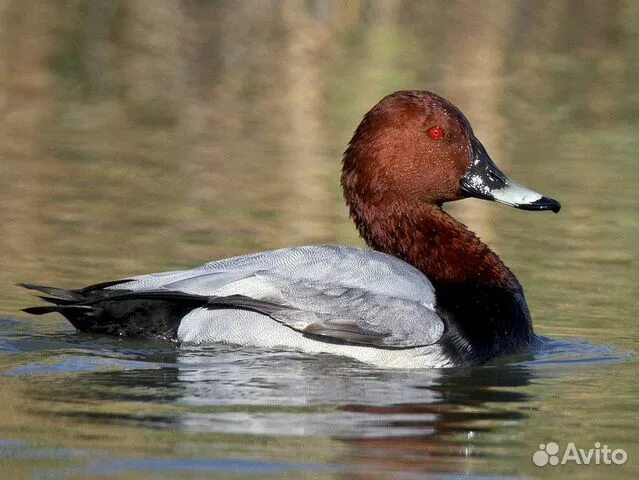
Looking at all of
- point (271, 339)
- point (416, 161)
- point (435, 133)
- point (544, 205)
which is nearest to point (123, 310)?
point (271, 339)

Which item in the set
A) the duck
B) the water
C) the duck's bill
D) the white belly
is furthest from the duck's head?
the white belly

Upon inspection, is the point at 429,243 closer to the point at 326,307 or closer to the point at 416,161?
the point at 416,161

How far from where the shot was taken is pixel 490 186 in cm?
775

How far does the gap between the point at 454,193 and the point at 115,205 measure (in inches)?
136

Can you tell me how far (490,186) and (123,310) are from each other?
2.17 meters

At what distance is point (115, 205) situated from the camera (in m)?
10.4

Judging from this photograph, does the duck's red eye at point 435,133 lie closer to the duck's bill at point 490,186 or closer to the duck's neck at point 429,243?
the duck's bill at point 490,186

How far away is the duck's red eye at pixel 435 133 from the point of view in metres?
7.64

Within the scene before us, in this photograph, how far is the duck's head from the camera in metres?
7.55

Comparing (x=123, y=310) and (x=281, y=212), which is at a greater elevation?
(x=281, y=212)

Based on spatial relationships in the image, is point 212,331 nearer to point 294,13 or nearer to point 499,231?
point 499,231

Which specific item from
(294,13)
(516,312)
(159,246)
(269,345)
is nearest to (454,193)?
(516,312)

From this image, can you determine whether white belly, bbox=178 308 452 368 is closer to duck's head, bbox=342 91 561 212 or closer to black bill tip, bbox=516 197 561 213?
duck's head, bbox=342 91 561 212

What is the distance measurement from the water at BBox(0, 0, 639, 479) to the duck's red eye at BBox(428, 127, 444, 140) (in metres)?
1.18
